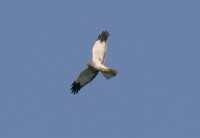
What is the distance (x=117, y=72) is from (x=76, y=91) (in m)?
3.57

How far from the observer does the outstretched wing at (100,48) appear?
930 inches

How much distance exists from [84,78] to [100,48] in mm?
1664

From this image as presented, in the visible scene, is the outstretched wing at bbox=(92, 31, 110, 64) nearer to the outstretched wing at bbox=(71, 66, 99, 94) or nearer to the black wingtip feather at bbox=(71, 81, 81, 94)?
the outstretched wing at bbox=(71, 66, 99, 94)

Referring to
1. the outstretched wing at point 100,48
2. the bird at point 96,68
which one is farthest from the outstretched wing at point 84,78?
the outstretched wing at point 100,48

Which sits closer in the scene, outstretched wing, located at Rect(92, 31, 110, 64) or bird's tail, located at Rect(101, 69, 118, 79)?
bird's tail, located at Rect(101, 69, 118, 79)

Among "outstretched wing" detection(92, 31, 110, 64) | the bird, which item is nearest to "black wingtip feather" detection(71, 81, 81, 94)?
the bird

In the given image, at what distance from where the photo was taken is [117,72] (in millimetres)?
22281

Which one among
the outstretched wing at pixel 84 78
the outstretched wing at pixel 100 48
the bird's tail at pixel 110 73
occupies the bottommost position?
the bird's tail at pixel 110 73

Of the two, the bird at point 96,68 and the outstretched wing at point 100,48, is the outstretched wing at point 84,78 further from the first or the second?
the outstretched wing at point 100,48

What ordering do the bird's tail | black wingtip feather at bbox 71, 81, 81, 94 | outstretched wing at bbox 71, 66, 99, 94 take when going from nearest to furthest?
1. the bird's tail
2. outstretched wing at bbox 71, 66, 99, 94
3. black wingtip feather at bbox 71, 81, 81, 94

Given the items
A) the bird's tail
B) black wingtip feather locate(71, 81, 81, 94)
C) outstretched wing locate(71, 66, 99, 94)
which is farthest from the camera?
black wingtip feather locate(71, 81, 81, 94)

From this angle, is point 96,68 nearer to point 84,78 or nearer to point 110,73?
point 110,73

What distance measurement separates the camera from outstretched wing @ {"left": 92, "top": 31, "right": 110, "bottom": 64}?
23633mm

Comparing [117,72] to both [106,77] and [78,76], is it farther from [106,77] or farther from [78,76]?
[78,76]
